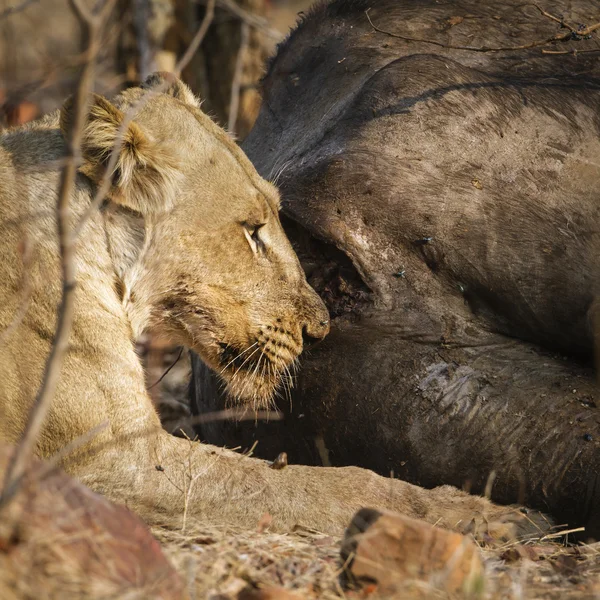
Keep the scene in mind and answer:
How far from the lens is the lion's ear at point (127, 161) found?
3279mm

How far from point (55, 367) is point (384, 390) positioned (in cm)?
177

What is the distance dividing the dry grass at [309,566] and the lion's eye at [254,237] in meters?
1.14

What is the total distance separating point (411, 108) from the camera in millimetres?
3926

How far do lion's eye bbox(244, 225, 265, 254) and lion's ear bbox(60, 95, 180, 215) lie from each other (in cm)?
34

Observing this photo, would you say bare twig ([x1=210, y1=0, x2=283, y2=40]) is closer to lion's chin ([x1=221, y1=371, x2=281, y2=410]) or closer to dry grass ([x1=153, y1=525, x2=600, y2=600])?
lion's chin ([x1=221, y1=371, x2=281, y2=410])

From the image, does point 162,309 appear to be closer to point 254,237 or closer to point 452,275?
point 254,237

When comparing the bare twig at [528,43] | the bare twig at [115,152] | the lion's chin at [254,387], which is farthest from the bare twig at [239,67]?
the lion's chin at [254,387]

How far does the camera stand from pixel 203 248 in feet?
11.8

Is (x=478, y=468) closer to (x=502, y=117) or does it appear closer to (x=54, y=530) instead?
(x=502, y=117)

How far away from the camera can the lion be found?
10.8 feet

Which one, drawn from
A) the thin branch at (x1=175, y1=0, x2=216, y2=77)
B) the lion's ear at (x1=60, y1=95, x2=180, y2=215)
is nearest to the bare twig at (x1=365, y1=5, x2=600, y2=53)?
the thin branch at (x1=175, y1=0, x2=216, y2=77)

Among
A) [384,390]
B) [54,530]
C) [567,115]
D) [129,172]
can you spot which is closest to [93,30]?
[54,530]

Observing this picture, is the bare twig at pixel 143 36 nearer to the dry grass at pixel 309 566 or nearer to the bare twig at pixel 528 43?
the bare twig at pixel 528 43

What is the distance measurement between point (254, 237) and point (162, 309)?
468 millimetres
